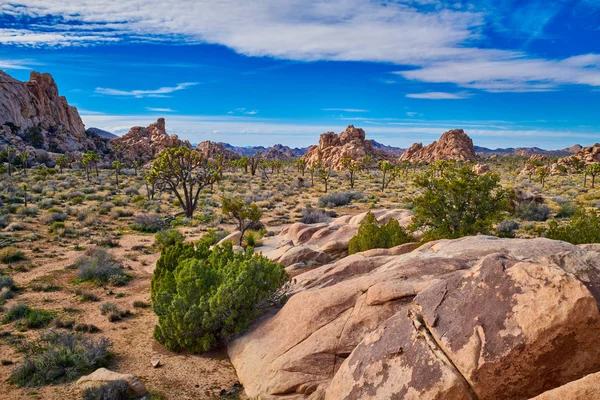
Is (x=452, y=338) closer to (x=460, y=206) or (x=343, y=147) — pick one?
(x=460, y=206)

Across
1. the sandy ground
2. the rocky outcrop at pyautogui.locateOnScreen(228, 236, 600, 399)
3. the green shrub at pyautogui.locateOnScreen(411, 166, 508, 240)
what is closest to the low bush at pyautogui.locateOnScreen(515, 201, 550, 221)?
the green shrub at pyautogui.locateOnScreen(411, 166, 508, 240)

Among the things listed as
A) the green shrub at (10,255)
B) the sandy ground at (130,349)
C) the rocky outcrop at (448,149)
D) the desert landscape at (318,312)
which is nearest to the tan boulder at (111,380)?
the desert landscape at (318,312)

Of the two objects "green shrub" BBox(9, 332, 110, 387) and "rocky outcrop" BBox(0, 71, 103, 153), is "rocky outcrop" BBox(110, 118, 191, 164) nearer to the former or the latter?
"rocky outcrop" BBox(0, 71, 103, 153)

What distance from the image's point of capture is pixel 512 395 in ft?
17.8

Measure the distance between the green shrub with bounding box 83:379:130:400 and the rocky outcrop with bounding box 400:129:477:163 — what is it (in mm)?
161964

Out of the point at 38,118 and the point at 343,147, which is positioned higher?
the point at 38,118

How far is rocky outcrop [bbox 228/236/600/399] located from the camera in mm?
5387

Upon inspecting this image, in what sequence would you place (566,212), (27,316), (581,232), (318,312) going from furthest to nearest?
(566,212), (581,232), (27,316), (318,312)

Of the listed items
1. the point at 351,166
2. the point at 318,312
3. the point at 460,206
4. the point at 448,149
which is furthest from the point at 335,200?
the point at 448,149

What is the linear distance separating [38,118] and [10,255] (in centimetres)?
10755

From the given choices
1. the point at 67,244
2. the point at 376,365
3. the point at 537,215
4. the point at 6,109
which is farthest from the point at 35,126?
the point at 376,365

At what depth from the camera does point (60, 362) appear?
955 centimetres

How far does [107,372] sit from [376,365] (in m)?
5.99

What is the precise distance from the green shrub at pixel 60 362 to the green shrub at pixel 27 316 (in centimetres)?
185
